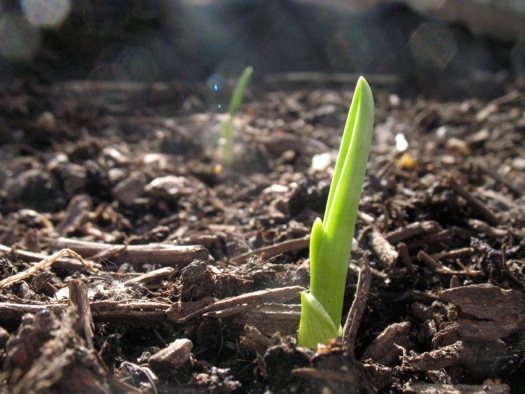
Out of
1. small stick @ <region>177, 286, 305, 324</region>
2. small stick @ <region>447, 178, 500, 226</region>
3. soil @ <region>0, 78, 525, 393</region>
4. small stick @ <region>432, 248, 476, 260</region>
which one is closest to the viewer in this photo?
soil @ <region>0, 78, 525, 393</region>

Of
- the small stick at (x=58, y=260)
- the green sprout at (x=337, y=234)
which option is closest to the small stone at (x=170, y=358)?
the green sprout at (x=337, y=234)

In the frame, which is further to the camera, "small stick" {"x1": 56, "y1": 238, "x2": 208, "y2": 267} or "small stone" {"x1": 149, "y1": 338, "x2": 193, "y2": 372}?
"small stick" {"x1": 56, "y1": 238, "x2": 208, "y2": 267}

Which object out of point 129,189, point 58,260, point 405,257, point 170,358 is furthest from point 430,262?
point 129,189

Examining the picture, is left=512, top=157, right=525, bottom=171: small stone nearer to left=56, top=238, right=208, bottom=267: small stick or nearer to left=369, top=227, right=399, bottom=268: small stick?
left=369, top=227, right=399, bottom=268: small stick

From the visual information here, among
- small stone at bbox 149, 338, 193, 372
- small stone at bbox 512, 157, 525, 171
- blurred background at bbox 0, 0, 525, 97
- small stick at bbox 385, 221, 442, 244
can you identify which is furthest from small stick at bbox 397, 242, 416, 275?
blurred background at bbox 0, 0, 525, 97

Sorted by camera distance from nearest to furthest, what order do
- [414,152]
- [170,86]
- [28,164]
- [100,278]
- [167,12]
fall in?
[100,278]
[28,164]
[414,152]
[170,86]
[167,12]

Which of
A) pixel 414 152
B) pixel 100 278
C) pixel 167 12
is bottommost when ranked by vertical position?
pixel 414 152

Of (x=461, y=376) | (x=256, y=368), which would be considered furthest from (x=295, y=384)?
(x=461, y=376)

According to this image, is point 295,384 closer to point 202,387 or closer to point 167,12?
point 202,387
